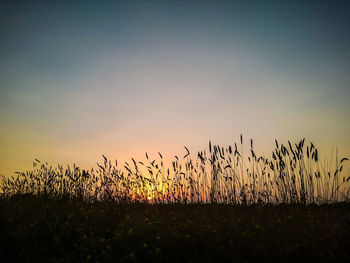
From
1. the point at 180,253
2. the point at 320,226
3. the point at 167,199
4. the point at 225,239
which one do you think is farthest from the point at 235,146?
the point at 180,253

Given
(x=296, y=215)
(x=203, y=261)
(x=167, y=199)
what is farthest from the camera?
(x=167, y=199)

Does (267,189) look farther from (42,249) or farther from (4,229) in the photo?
(4,229)

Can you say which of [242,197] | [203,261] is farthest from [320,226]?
[242,197]

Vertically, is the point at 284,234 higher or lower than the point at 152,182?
lower

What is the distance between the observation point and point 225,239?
3.58 meters

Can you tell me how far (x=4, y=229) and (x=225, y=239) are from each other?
3.53m

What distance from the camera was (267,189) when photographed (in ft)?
22.7

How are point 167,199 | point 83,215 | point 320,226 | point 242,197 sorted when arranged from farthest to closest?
point 167,199 → point 242,197 → point 83,215 → point 320,226

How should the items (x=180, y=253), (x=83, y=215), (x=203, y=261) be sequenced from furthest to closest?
1. (x=83, y=215)
2. (x=180, y=253)
3. (x=203, y=261)

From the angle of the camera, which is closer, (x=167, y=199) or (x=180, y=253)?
(x=180, y=253)

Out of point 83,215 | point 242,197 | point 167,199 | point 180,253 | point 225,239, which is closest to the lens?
point 180,253

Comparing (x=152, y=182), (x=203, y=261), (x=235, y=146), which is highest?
(x=235, y=146)

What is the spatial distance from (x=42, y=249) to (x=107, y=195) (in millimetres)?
4637

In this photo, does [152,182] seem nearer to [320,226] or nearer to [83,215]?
[83,215]
